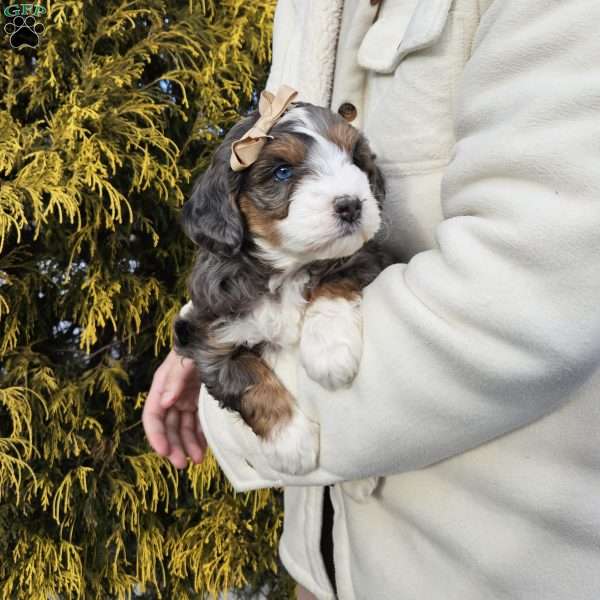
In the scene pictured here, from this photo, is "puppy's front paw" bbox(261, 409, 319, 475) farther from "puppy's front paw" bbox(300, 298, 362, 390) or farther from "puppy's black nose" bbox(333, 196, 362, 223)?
"puppy's black nose" bbox(333, 196, 362, 223)

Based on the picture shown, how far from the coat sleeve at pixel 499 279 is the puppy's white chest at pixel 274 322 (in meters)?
0.40

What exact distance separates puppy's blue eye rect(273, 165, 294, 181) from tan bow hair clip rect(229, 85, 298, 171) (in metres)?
0.06

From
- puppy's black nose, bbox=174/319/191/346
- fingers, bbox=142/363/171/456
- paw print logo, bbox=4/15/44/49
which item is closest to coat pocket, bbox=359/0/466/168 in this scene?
puppy's black nose, bbox=174/319/191/346

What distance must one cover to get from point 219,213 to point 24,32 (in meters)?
2.26

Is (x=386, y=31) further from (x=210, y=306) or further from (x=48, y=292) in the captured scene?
(x=48, y=292)

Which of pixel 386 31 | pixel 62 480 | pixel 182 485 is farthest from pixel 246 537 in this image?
pixel 386 31

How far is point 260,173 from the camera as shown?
1.67m

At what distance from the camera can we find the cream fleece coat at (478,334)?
102 centimetres

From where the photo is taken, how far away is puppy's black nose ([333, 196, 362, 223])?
151 cm

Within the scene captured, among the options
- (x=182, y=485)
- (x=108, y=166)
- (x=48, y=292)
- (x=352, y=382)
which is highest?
(x=352, y=382)

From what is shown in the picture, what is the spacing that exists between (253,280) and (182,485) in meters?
2.17

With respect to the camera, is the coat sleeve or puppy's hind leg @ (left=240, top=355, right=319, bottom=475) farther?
puppy's hind leg @ (left=240, top=355, right=319, bottom=475)

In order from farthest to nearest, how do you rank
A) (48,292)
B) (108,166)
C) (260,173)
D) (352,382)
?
(48,292), (108,166), (260,173), (352,382)

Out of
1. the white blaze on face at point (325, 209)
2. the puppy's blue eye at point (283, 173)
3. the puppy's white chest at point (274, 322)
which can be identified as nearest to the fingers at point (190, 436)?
the puppy's white chest at point (274, 322)
